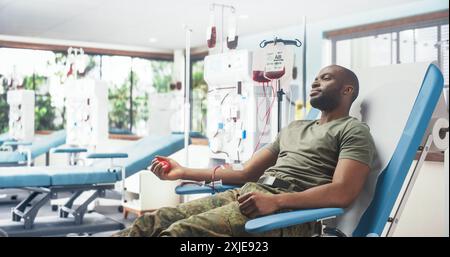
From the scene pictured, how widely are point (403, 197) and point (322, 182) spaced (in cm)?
26

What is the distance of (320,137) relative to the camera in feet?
5.47

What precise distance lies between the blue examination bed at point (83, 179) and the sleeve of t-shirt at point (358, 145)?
4.95 feet

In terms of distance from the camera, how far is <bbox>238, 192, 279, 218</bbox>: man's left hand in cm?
140

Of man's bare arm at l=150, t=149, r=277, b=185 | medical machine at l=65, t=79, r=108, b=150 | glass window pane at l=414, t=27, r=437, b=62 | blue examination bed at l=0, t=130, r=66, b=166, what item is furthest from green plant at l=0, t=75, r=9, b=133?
glass window pane at l=414, t=27, r=437, b=62

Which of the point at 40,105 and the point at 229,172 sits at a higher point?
the point at 40,105

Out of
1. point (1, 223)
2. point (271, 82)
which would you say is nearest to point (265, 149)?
point (271, 82)

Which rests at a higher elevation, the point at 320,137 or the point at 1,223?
the point at 320,137

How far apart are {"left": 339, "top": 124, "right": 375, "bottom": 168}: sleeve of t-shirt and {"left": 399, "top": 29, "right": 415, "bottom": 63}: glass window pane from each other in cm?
115

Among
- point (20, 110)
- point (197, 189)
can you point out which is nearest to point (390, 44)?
point (197, 189)

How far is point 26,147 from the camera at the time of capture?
240cm

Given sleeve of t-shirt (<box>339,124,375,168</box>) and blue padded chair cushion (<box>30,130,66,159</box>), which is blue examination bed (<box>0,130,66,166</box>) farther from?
sleeve of t-shirt (<box>339,124,375,168</box>)

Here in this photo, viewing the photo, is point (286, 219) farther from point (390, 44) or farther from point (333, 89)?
point (390, 44)

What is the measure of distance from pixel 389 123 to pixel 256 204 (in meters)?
→ 0.59

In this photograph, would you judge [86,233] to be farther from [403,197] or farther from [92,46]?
[403,197]
